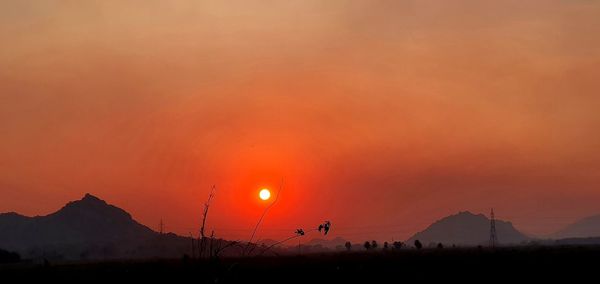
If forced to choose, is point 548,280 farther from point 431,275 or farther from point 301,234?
point 301,234

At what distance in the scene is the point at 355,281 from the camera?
72.3m

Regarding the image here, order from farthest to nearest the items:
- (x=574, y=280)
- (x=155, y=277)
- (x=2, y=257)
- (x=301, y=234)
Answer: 1. (x=2, y=257)
2. (x=155, y=277)
3. (x=574, y=280)
4. (x=301, y=234)

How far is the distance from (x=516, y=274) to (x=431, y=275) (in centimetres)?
915

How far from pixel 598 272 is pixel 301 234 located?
7516 cm

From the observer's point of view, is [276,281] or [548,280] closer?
[548,280]

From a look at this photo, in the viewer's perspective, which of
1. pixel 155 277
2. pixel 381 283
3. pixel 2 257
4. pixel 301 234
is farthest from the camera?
pixel 2 257

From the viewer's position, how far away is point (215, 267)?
20.3 ft

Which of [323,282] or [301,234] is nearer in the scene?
[301,234]

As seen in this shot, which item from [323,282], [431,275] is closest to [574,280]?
[431,275]

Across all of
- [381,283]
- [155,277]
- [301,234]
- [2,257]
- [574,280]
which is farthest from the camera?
[2,257]

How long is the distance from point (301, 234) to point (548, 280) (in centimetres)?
6535

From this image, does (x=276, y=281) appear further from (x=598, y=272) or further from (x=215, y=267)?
(x=215, y=267)

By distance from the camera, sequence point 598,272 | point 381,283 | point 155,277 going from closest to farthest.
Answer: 1. point 381,283
2. point 598,272
3. point 155,277

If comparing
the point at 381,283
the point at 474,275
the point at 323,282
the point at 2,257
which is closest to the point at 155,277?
the point at 323,282
